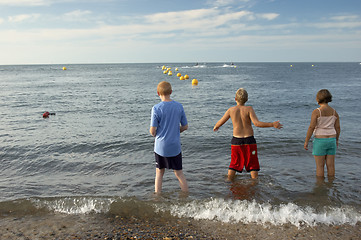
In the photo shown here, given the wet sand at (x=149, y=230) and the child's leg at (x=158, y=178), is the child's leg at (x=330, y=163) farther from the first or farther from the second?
the child's leg at (x=158, y=178)

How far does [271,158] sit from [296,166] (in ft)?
2.76

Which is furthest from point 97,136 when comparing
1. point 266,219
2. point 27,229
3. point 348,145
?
point 348,145

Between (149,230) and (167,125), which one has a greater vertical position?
(167,125)

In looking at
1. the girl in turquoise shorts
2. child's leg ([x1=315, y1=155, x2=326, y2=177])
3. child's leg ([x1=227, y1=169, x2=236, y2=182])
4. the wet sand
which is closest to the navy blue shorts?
the wet sand

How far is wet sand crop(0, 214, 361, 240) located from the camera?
3.67 m

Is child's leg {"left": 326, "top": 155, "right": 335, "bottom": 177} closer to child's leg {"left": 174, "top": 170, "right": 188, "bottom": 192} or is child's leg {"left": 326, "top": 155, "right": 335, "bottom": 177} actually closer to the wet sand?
the wet sand

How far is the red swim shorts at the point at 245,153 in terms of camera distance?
5207mm

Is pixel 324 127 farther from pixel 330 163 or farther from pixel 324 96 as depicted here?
pixel 330 163

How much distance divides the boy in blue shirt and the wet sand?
95 cm

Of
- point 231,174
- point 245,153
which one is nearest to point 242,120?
point 245,153

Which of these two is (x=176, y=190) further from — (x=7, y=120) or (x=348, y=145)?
(x=7, y=120)

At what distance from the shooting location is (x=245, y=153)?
207 inches

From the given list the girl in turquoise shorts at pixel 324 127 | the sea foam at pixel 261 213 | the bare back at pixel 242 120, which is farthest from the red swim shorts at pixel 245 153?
the girl in turquoise shorts at pixel 324 127

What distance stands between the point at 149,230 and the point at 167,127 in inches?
60.4
